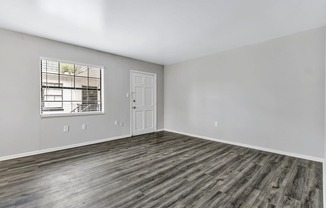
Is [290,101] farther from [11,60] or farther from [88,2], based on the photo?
[11,60]

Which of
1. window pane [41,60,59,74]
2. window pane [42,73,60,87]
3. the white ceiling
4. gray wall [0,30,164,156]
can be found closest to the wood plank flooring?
gray wall [0,30,164,156]

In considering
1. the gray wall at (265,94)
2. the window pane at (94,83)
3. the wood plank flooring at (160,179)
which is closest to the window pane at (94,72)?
the window pane at (94,83)

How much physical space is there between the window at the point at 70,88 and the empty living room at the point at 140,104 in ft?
0.08

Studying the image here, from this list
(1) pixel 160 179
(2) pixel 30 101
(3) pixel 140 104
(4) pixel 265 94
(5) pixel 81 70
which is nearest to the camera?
(1) pixel 160 179

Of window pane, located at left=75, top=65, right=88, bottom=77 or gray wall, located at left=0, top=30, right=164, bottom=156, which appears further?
window pane, located at left=75, top=65, right=88, bottom=77

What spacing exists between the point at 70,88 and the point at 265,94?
4551 millimetres

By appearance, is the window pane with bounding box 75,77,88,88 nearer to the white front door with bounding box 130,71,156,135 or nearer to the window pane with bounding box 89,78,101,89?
the window pane with bounding box 89,78,101,89

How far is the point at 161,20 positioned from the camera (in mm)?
2668

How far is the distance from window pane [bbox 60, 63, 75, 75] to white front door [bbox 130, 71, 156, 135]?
1.61 meters

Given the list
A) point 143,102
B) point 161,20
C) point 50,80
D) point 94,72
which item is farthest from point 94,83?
point 161,20

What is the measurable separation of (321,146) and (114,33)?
4.39 metres

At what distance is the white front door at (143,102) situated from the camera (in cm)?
510

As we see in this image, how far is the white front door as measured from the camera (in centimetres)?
510

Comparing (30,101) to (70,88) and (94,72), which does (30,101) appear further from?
(94,72)
